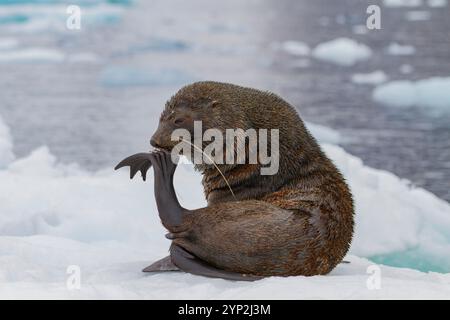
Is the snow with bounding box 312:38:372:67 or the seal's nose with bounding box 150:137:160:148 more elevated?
the snow with bounding box 312:38:372:67

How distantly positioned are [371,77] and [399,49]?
22.5 inches

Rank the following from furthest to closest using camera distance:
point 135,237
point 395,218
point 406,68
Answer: point 406,68, point 395,218, point 135,237

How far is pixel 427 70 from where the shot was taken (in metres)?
8.76

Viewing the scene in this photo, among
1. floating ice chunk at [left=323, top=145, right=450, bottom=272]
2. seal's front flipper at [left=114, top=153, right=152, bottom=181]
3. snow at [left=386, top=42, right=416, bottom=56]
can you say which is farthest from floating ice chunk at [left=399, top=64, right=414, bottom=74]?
seal's front flipper at [left=114, top=153, right=152, bottom=181]

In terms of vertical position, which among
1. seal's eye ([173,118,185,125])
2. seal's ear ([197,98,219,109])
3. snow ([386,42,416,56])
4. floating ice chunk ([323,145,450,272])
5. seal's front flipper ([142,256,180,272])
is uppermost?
snow ([386,42,416,56])

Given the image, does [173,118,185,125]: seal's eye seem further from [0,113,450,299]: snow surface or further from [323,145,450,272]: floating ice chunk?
[323,145,450,272]: floating ice chunk

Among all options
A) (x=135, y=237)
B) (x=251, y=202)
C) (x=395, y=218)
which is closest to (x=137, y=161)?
(x=251, y=202)

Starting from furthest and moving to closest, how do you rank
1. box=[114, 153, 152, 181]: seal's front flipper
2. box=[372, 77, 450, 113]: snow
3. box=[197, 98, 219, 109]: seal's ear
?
box=[372, 77, 450, 113]: snow, box=[197, 98, 219, 109]: seal's ear, box=[114, 153, 152, 181]: seal's front flipper

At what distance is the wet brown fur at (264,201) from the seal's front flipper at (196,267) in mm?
29

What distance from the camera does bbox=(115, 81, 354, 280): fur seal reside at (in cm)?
385

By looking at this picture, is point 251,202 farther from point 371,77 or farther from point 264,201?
point 371,77

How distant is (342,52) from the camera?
9586mm

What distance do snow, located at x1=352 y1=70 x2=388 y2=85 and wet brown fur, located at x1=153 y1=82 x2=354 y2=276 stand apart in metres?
4.84
